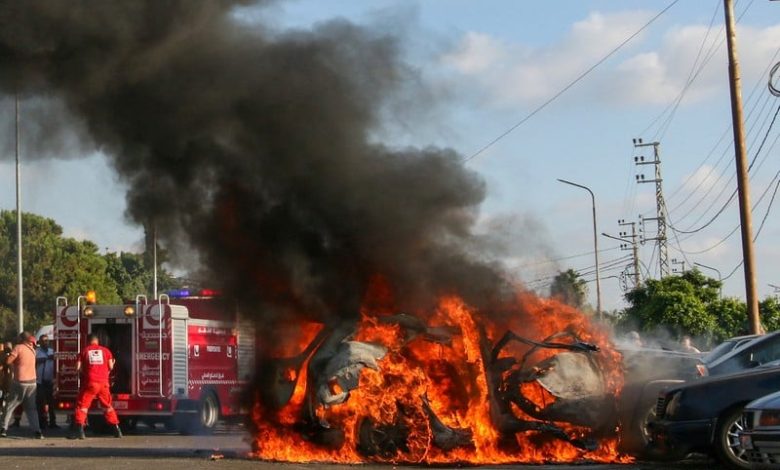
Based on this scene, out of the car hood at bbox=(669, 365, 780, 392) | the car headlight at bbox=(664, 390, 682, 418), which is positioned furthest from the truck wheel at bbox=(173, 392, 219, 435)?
the car hood at bbox=(669, 365, 780, 392)

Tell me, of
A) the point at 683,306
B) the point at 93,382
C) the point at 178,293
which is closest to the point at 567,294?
the point at 93,382

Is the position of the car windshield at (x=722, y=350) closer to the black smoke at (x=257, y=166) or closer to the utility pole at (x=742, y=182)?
the utility pole at (x=742, y=182)

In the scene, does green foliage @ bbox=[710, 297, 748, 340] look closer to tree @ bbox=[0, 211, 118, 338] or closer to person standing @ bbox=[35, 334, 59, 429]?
person standing @ bbox=[35, 334, 59, 429]

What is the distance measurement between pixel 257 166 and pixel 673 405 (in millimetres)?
5867

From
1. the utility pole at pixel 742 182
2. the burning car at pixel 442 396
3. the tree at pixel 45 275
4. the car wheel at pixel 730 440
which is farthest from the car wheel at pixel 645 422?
the tree at pixel 45 275

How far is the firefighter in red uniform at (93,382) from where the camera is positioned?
16500 millimetres

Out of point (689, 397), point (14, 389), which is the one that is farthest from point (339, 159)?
point (14, 389)

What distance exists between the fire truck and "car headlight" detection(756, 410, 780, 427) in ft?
35.9

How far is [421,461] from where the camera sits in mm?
11914

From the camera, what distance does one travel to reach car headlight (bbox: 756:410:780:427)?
889 centimetres

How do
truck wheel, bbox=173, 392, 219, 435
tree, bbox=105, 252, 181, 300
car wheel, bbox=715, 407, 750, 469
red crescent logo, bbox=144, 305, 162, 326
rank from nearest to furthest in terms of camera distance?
car wheel, bbox=715, 407, 750, 469 < red crescent logo, bbox=144, 305, 162, 326 < truck wheel, bbox=173, 392, 219, 435 < tree, bbox=105, 252, 181, 300

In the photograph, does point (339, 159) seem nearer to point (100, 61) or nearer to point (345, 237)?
point (345, 237)

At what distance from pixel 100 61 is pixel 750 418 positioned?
28.1ft

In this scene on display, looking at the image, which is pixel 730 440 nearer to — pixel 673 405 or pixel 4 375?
pixel 673 405
